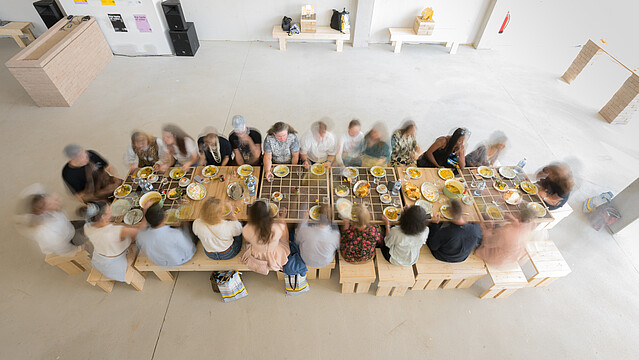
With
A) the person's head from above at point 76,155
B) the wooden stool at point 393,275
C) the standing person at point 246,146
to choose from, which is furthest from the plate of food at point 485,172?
the person's head from above at point 76,155

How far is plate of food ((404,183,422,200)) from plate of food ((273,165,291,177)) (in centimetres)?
157

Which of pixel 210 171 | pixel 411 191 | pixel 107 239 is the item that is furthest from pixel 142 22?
pixel 411 191

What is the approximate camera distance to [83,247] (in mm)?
3631

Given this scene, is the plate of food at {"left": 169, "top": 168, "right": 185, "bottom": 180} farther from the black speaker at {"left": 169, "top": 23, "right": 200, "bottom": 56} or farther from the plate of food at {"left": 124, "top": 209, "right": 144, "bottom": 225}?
the black speaker at {"left": 169, "top": 23, "right": 200, "bottom": 56}

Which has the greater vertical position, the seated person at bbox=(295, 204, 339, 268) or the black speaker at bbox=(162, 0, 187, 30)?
the black speaker at bbox=(162, 0, 187, 30)

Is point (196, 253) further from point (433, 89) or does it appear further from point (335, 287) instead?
point (433, 89)

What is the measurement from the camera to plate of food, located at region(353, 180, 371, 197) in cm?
379

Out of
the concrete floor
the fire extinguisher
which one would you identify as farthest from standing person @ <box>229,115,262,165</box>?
the fire extinguisher

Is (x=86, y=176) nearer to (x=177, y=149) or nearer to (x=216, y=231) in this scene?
(x=177, y=149)

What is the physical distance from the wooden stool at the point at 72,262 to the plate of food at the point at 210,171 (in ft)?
5.52

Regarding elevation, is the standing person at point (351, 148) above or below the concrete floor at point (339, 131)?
above

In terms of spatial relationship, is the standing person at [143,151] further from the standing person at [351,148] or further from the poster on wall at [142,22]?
the poster on wall at [142,22]

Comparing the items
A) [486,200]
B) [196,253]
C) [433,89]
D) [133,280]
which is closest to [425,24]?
[433,89]

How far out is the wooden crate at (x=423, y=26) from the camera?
7320 mm
